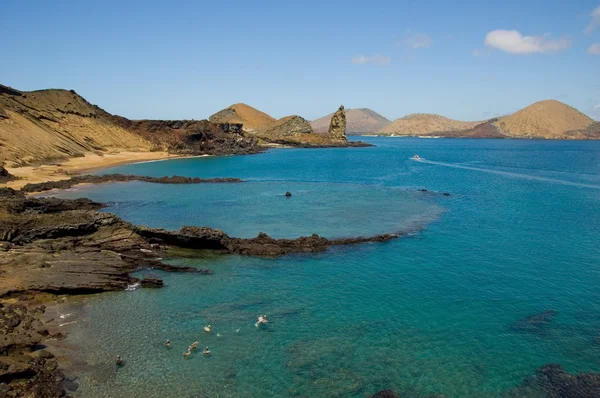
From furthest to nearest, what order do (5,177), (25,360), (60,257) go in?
1. (5,177)
2. (60,257)
3. (25,360)

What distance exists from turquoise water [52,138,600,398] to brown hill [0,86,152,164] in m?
37.6

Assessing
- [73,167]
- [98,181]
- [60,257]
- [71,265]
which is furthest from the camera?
[73,167]

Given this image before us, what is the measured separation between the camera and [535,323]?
19703mm

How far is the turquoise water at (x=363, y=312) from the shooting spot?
15.3 m

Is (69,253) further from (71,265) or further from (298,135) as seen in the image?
(298,135)

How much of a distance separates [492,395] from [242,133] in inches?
5091

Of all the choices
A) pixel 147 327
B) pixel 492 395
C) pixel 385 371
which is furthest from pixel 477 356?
pixel 147 327

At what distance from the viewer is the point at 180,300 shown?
2161 cm

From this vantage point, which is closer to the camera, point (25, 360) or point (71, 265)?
point (25, 360)

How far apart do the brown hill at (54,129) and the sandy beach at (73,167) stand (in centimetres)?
276

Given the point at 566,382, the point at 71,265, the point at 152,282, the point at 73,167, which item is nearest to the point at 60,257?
the point at 71,265

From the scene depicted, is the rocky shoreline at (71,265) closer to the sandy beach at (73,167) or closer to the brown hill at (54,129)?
the sandy beach at (73,167)

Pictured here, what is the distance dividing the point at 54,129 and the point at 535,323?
297ft

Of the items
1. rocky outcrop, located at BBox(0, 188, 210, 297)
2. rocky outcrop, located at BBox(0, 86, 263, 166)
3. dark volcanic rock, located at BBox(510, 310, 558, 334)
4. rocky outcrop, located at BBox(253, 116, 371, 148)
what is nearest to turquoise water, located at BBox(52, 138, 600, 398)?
dark volcanic rock, located at BBox(510, 310, 558, 334)
